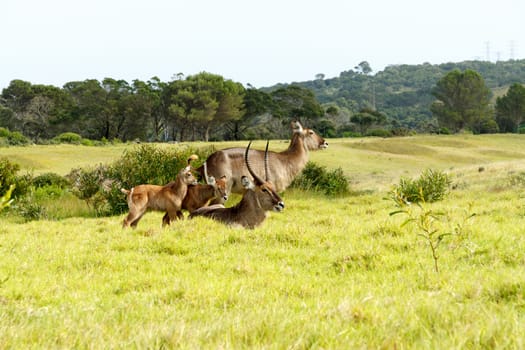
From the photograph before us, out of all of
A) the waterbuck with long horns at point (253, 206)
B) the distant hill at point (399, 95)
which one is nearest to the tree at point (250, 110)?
the distant hill at point (399, 95)

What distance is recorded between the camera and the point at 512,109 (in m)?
90.1

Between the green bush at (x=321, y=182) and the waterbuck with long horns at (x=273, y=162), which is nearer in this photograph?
the waterbuck with long horns at (x=273, y=162)

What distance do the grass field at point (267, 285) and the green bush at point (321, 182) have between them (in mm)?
7385

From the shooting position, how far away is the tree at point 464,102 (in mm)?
93125

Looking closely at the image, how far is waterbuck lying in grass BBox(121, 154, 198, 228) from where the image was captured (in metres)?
11.0

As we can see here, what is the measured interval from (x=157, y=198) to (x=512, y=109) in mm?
91072

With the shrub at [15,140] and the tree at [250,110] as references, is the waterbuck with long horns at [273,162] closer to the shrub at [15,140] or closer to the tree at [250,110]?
the shrub at [15,140]

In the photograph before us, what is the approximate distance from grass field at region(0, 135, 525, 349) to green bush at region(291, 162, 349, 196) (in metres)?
7.38

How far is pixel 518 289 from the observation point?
490 cm

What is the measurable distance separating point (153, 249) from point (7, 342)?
5.36 metres

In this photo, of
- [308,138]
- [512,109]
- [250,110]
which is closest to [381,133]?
[250,110]

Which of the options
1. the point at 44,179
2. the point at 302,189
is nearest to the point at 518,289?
the point at 302,189

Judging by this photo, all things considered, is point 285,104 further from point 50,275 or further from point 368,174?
point 50,275

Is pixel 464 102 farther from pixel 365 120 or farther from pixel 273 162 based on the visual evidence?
pixel 273 162
